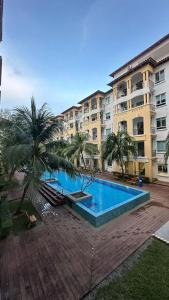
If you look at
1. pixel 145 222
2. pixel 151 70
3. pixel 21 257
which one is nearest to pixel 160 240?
pixel 145 222

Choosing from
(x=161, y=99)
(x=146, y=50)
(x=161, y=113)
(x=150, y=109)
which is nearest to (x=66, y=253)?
(x=150, y=109)

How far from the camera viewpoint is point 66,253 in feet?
22.8

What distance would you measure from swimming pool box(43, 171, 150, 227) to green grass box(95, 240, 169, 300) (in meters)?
3.74

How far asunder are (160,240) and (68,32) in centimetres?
1767

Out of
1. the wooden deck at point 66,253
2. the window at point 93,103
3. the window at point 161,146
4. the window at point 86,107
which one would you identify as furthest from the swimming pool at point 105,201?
the window at point 86,107

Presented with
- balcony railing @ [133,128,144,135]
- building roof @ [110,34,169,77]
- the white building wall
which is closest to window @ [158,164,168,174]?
the white building wall

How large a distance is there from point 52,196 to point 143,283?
10.1 meters

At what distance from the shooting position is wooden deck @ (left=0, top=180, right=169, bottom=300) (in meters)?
5.25

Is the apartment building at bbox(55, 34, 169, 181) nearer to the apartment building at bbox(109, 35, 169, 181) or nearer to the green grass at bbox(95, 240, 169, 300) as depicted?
the apartment building at bbox(109, 35, 169, 181)

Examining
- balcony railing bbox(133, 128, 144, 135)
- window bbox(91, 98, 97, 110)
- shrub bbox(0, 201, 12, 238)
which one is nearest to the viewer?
shrub bbox(0, 201, 12, 238)

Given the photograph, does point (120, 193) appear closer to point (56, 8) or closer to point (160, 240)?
point (160, 240)

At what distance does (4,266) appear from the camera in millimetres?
6227

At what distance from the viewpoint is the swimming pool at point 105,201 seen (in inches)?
397

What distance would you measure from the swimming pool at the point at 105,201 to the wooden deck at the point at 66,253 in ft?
1.64
